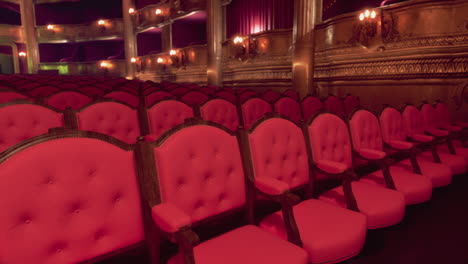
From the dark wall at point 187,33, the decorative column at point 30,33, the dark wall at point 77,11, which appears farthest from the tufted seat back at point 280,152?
the decorative column at point 30,33

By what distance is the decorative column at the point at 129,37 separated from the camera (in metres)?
13.9

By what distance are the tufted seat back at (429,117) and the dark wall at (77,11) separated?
17.1m

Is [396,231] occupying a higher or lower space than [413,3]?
lower

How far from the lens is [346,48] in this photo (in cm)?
580

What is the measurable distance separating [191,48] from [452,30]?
8.33 m

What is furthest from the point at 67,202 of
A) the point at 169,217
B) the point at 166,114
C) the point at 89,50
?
the point at 89,50

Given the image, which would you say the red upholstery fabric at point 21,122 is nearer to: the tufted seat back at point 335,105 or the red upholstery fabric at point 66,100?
the red upholstery fabric at point 66,100

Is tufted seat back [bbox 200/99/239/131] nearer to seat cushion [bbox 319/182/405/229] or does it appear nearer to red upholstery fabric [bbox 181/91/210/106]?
red upholstery fabric [bbox 181/91/210/106]

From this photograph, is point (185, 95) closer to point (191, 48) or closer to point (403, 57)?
point (403, 57)

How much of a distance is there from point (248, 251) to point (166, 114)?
70.5 inches

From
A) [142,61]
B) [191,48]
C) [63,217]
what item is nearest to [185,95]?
[63,217]

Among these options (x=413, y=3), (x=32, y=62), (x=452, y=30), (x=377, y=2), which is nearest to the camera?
(x=452, y=30)

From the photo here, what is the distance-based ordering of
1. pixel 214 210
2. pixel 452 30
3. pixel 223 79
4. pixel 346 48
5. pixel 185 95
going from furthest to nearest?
pixel 223 79, pixel 346 48, pixel 452 30, pixel 185 95, pixel 214 210

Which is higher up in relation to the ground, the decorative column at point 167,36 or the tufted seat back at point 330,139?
the decorative column at point 167,36
